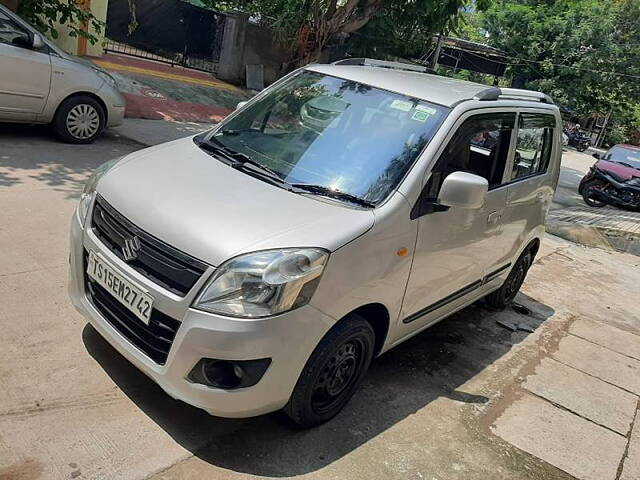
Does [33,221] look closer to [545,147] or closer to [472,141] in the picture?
[472,141]

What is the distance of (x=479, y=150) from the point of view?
389cm

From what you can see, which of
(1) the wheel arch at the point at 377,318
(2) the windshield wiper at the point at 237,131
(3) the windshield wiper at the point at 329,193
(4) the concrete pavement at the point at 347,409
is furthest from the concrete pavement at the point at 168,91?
(1) the wheel arch at the point at 377,318

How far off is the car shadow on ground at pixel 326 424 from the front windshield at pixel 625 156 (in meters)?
11.9

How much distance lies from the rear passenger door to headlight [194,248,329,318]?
2.35 metres

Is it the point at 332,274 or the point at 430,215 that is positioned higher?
the point at 430,215

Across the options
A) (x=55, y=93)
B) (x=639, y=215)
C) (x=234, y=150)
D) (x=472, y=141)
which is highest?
(x=472, y=141)

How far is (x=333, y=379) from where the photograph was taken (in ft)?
10.3

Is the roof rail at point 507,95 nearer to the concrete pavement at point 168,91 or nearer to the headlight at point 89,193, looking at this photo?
the headlight at point 89,193

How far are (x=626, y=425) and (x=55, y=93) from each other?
22.7 feet

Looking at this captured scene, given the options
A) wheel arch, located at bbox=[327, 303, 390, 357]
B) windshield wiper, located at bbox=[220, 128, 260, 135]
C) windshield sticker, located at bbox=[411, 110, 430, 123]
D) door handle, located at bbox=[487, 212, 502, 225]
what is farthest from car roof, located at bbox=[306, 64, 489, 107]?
wheel arch, located at bbox=[327, 303, 390, 357]

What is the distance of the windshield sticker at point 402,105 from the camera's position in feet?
11.8

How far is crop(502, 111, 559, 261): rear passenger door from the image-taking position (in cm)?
443

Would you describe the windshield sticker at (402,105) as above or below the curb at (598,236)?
above

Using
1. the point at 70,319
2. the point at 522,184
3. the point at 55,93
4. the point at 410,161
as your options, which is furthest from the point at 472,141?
the point at 55,93
